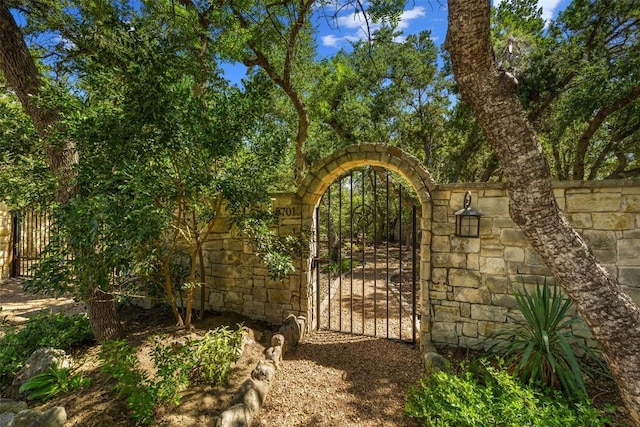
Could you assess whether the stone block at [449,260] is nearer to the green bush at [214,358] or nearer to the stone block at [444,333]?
the stone block at [444,333]

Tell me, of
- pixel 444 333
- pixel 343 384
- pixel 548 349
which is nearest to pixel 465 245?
pixel 444 333

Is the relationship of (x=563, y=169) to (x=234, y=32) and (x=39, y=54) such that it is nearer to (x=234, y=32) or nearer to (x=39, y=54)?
(x=234, y=32)

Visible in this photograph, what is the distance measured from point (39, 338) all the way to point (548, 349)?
540 centimetres

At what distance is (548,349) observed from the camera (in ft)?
8.79

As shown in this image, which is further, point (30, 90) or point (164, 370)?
point (30, 90)

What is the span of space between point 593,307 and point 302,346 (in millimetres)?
3028

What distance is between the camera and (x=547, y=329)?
2.85 metres

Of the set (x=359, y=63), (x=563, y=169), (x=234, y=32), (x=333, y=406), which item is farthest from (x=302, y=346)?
(x=563, y=169)

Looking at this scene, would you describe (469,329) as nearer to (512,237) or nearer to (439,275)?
(439,275)

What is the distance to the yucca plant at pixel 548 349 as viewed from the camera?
2609mm

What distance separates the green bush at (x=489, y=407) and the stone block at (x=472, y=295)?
39.8 inches

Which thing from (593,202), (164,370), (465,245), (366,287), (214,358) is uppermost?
(593,202)

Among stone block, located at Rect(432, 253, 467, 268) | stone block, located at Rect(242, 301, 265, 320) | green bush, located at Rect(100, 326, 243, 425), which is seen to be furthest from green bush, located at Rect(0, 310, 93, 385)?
stone block, located at Rect(432, 253, 467, 268)

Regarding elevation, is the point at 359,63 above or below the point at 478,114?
above
